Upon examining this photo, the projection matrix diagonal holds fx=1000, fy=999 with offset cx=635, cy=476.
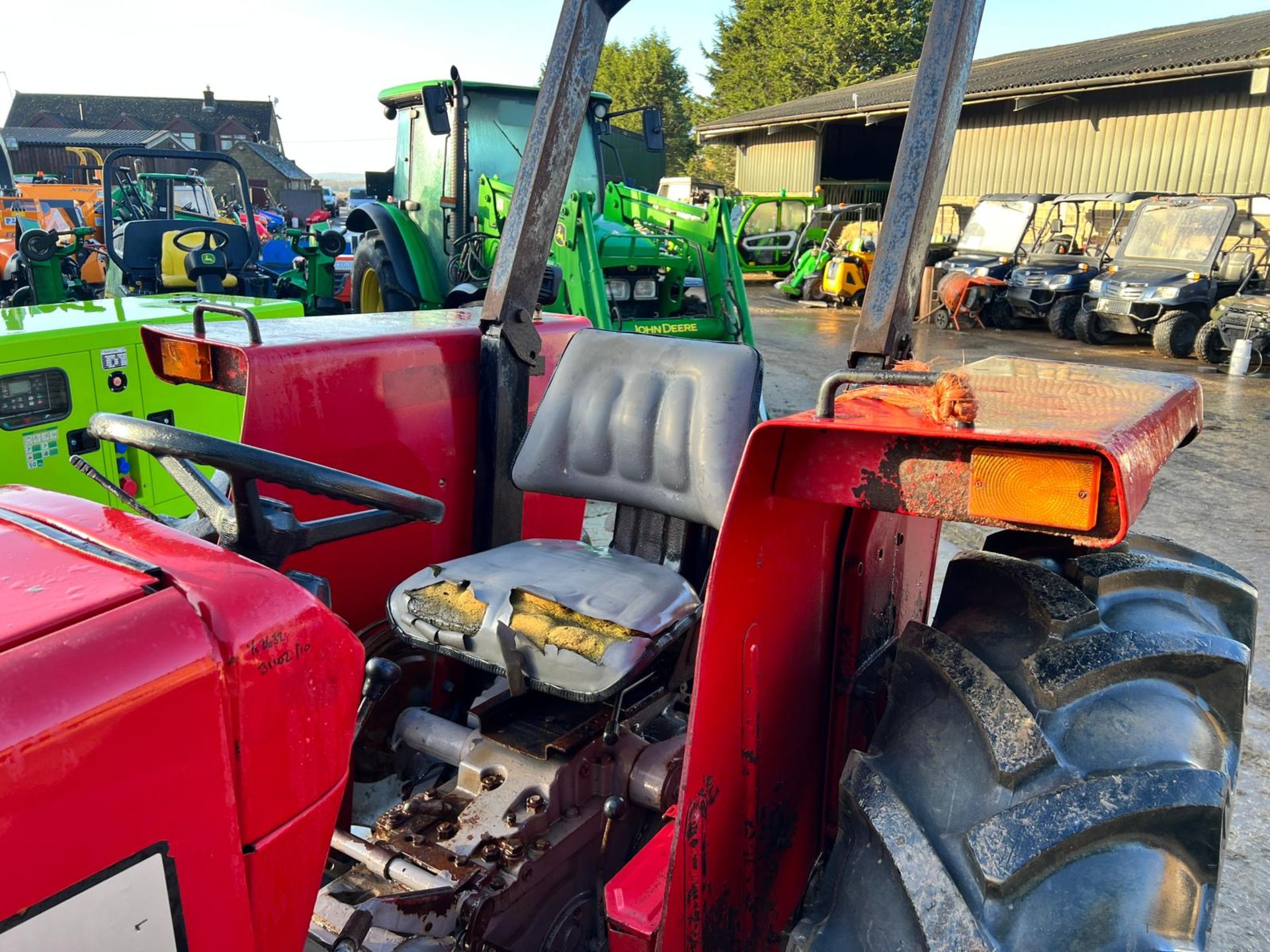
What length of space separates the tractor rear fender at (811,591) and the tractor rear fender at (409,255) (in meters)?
5.46

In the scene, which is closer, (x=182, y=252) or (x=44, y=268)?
(x=182, y=252)

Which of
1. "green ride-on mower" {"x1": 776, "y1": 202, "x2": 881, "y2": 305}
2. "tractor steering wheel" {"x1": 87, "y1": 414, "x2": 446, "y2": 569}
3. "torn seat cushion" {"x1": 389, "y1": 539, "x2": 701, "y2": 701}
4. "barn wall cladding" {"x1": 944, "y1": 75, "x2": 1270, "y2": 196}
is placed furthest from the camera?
"green ride-on mower" {"x1": 776, "y1": 202, "x2": 881, "y2": 305}

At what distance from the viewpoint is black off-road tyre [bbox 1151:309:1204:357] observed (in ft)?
31.7

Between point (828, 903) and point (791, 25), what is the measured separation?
1375 inches

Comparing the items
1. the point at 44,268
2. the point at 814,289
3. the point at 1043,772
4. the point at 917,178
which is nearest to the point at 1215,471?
the point at 917,178

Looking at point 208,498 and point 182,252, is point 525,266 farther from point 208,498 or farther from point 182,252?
point 182,252

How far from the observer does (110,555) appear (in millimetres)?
1000

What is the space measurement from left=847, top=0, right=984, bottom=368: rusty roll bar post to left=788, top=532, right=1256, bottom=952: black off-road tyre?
378 mm

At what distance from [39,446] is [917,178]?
3107mm

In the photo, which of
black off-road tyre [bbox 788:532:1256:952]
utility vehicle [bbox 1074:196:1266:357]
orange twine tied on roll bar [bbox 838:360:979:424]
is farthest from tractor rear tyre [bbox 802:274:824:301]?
orange twine tied on roll bar [bbox 838:360:979:424]

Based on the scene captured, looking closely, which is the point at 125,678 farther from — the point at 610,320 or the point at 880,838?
the point at 610,320

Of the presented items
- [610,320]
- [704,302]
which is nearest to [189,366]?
[610,320]

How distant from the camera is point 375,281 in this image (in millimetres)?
7082

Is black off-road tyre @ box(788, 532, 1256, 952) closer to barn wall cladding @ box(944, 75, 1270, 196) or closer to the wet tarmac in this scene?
the wet tarmac
